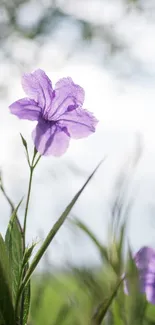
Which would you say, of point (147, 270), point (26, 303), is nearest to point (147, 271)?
point (147, 270)

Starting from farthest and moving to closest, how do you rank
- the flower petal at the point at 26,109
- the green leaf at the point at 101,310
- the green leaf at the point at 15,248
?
the flower petal at the point at 26,109, the green leaf at the point at 15,248, the green leaf at the point at 101,310

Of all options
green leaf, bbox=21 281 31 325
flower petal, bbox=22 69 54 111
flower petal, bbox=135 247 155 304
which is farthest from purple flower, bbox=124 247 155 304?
flower petal, bbox=22 69 54 111

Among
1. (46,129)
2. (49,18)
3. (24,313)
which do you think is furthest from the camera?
(49,18)

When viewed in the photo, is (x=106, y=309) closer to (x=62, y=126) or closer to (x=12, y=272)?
(x=12, y=272)

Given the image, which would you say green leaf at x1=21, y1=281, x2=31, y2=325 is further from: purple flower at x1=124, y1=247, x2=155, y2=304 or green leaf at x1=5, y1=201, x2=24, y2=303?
purple flower at x1=124, y1=247, x2=155, y2=304

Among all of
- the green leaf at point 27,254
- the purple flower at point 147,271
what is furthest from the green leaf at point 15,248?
the purple flower at point 147,271

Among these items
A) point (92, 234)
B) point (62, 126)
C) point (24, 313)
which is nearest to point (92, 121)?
point (62, 126)

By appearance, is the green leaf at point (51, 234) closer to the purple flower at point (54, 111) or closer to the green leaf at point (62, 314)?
the green leaf at point (62, 314)
